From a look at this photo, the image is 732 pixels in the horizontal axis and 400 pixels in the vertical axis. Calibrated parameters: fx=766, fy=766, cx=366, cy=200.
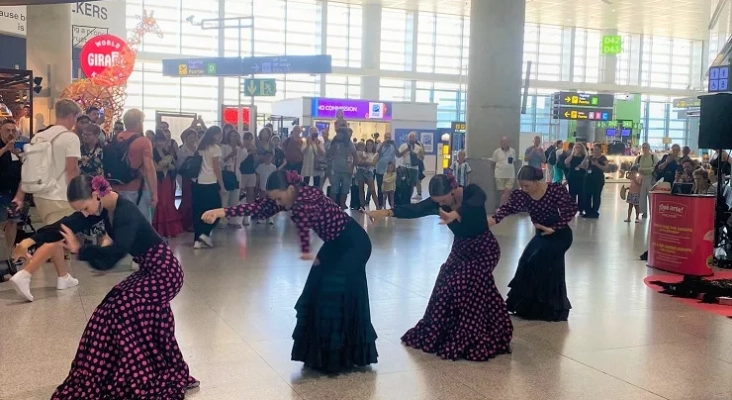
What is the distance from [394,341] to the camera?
19.4 ft

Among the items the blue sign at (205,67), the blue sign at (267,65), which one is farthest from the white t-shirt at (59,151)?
the blue sign at (205,67)

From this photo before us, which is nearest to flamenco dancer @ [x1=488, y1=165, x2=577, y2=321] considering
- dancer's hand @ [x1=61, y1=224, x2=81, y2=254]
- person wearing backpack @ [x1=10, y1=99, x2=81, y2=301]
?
dancer's hand @ [x1=61, y1=224, x2=81, y2=254]

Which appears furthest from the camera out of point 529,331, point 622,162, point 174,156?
point 622,162

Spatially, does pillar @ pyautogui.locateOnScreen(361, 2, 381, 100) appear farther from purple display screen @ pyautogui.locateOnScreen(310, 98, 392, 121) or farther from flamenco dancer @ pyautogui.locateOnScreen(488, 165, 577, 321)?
flamenco dancer @ pyautogui.locateOnScreen(488, 165, 577, 321)

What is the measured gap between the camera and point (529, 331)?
6.35 m

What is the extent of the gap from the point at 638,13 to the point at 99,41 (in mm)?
28360

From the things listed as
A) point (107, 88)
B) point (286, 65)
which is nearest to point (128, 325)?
point (107, 88)

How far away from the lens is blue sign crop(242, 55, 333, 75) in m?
20.3

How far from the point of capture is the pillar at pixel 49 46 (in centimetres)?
1396

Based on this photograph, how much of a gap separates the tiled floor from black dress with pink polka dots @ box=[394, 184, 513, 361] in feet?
0.46

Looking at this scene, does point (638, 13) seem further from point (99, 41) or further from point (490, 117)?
point (99, 41)

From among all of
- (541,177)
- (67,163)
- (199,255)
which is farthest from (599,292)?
(67,163)

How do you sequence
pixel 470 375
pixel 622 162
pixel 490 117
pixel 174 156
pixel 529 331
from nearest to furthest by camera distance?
pixel 470 375 → pixel 529 331 → pixel 174 156 → pixel 490 117 → pixel 622 162

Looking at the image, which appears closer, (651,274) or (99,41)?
(651,274)
